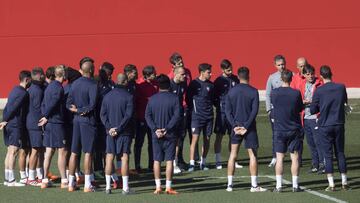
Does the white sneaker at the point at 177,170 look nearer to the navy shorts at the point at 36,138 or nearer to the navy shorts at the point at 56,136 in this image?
the navy shorts at the point at 56,136

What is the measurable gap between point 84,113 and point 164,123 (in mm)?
1278

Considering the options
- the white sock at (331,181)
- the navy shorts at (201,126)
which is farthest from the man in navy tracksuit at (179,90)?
the white sock at (331,181)

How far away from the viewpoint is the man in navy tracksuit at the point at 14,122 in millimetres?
17797

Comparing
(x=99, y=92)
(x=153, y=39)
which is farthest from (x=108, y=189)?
(x=153, y=39)

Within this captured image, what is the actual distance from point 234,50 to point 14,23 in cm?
671

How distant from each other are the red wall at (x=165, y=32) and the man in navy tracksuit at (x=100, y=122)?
13.7 m

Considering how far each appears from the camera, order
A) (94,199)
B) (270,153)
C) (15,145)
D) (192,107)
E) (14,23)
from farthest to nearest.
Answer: (14,23), (270,153), (192,107), (15,145), (94,199)

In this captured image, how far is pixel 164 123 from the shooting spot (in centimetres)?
1688

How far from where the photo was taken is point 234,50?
33281mm

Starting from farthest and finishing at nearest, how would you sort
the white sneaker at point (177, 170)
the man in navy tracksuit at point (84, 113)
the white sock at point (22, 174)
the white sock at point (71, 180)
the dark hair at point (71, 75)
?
the white sneaker at point (177, 170)
the white sock at point (22, 174)
the dark hair at point (71, 75)
the white sock at point (71, 180)
the man in navy tracksuit at point (84, 113)

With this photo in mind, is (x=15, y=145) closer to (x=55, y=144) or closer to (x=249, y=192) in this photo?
(x=55, y=144)

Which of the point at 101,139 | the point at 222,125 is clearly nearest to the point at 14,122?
the point at 101,139

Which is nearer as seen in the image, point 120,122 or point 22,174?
point 120,122

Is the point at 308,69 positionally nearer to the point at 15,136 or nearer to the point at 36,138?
the point at 36,138
